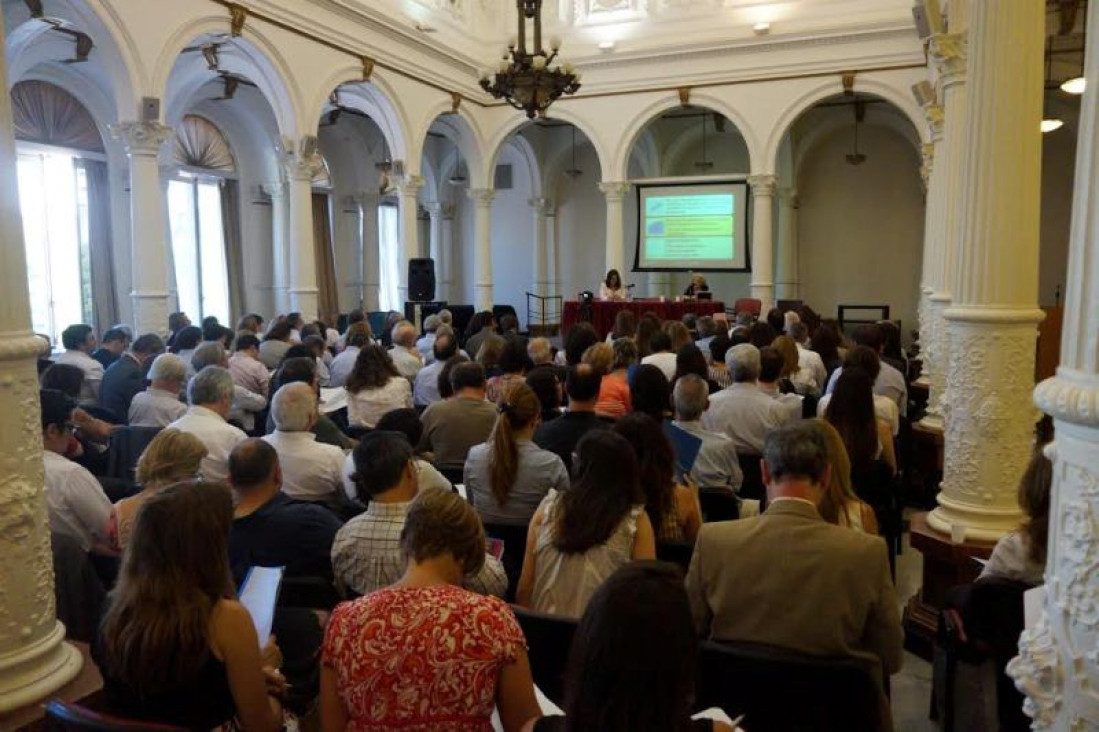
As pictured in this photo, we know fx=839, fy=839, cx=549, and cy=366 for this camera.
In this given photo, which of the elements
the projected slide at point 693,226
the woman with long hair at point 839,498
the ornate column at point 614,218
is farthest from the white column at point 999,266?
the projected slide at point 693,226

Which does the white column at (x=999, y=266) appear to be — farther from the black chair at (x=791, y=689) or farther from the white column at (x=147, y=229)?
the white column at (x=147, y=229)

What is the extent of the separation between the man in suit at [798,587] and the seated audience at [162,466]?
171 centimetres

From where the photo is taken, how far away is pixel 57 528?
3.05 meters

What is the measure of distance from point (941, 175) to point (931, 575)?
484 centimetres

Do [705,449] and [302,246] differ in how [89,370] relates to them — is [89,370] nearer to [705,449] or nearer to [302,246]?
[705,449]

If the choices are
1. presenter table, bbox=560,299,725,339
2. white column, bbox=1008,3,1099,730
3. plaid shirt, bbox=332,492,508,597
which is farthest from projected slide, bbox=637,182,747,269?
white column, bbox=1008,3,1099,730

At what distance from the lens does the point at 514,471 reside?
326cm

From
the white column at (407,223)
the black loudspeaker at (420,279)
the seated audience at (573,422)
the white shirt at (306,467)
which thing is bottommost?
the white shirt at (306,467)

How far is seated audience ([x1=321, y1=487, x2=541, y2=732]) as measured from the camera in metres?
1.60

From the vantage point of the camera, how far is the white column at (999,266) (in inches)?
137

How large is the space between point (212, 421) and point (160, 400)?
1014 millimetres

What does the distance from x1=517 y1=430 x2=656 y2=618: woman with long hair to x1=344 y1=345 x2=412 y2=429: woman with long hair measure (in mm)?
2915

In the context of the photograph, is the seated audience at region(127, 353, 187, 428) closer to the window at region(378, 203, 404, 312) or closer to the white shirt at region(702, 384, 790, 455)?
the white shirt at region(702, 384, 790, 455)

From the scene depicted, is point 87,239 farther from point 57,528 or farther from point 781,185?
point 781,185
